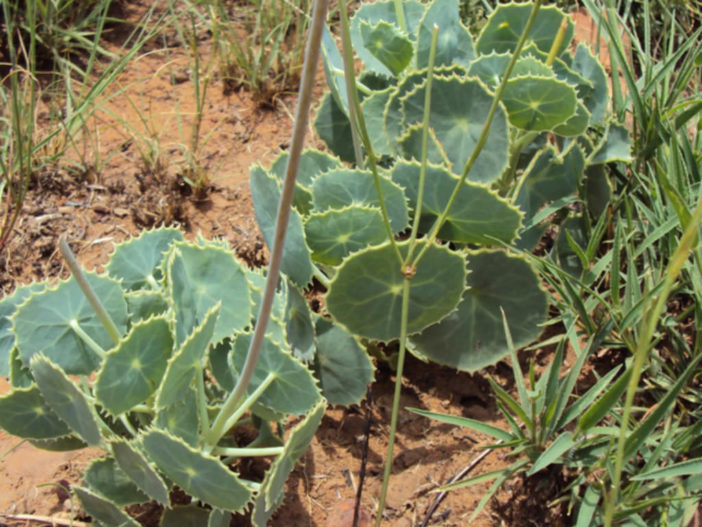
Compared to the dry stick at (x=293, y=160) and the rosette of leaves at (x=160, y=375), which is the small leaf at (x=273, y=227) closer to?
the rosette of leaves at (x=160, y=375)

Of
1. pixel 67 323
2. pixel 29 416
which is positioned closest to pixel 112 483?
pixel 29 416

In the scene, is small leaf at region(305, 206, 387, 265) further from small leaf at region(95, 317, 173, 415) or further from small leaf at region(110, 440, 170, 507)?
small leaf at region(110, 440, 170, 507)

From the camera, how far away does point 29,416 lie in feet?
4.06

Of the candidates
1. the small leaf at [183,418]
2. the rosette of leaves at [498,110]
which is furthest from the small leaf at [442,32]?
the small leaf at [183,418]

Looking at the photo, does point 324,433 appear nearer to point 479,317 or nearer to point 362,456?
point 362,456

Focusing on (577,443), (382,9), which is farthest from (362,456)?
(382,9)

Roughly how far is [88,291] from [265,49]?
5.39 feet

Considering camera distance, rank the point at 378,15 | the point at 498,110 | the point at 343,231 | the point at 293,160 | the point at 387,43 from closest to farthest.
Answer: the point at 293,160 → the point at 343,231 → the point at 498,110 → the point at 387,43 → the point at 378,15

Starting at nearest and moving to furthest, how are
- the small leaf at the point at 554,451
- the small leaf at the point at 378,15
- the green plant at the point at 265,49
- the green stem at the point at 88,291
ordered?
the green stem at the point at 88,291 < the small leaf at the point at 554,451 < the small leaf at the point at 378,15 < the green plant at the point at 265,49

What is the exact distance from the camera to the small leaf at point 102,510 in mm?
1215

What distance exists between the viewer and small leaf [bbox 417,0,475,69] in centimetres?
171

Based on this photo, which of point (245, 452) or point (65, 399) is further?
point (245, 452)

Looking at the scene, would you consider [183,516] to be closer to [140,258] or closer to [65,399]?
[65,399]

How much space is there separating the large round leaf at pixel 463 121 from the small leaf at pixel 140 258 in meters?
0.55
